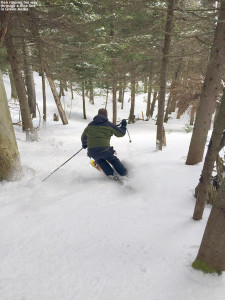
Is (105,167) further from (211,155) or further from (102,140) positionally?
(211,155)

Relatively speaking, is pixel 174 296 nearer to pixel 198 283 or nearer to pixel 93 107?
pixel 198 283

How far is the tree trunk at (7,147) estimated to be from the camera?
4199 millimetres

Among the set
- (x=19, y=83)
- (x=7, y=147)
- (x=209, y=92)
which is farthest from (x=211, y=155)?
(x=19, y=83)

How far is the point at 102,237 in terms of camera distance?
2988 mm

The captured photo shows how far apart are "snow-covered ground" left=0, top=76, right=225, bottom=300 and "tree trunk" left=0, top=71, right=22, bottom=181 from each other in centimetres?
28

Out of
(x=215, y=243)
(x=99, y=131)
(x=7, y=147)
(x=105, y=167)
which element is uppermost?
(x=99, y=131)

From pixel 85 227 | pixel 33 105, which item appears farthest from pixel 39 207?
pixel 33 105

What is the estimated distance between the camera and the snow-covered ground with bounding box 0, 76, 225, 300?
2.15 m

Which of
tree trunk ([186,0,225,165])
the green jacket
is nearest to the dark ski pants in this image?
the green jacket

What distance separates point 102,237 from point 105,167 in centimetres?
229

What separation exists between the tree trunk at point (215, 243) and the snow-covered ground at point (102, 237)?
0.12 m

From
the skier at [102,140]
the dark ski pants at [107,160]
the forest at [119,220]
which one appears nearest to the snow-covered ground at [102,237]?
the forest at [119,220]

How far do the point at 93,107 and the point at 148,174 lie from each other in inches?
990

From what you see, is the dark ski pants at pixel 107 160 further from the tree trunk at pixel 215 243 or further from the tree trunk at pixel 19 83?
the tree trunk at pixel 19 83
